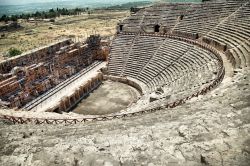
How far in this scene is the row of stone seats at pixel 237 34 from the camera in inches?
876

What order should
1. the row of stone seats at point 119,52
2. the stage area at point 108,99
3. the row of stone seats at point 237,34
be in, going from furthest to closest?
1. the row of stone seats at point 119,52
2. the stage area at point 108,99
3. the row of stone seats at point 237,34

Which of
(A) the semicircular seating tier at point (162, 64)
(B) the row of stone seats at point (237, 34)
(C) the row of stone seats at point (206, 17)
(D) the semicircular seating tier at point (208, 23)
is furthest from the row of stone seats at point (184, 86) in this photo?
(C) the row of stone seats at point (206, 17)

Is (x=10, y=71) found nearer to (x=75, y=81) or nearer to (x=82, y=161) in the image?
(x=75, y=81)

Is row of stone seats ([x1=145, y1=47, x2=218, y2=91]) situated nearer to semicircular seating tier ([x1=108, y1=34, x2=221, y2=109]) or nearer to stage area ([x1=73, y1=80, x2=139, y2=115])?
semicircular seating tier ([x1=108, y1=34, x2=221, y2=109])

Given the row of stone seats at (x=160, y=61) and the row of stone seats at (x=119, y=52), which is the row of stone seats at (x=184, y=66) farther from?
the row of stone seats at (x=119, y=52)

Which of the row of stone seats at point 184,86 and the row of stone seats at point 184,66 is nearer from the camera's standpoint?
the row of stone seats at point 184,86

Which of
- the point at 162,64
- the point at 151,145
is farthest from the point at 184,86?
the point at 151,145

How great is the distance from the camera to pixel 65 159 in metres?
7.59

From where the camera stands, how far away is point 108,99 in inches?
1156

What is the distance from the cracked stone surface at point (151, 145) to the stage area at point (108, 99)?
657 inches

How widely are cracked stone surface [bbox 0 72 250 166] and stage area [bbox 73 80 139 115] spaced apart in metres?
16.7

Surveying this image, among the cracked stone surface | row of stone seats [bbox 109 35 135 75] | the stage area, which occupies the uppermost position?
the cracked stone surface

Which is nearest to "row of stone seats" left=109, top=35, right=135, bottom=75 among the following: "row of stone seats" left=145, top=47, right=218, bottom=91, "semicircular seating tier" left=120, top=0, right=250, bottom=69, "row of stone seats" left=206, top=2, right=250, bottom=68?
"semicircular seating tier" left=120, top=0, right=250, bottom=69

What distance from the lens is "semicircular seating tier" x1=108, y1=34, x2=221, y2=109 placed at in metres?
23.2
